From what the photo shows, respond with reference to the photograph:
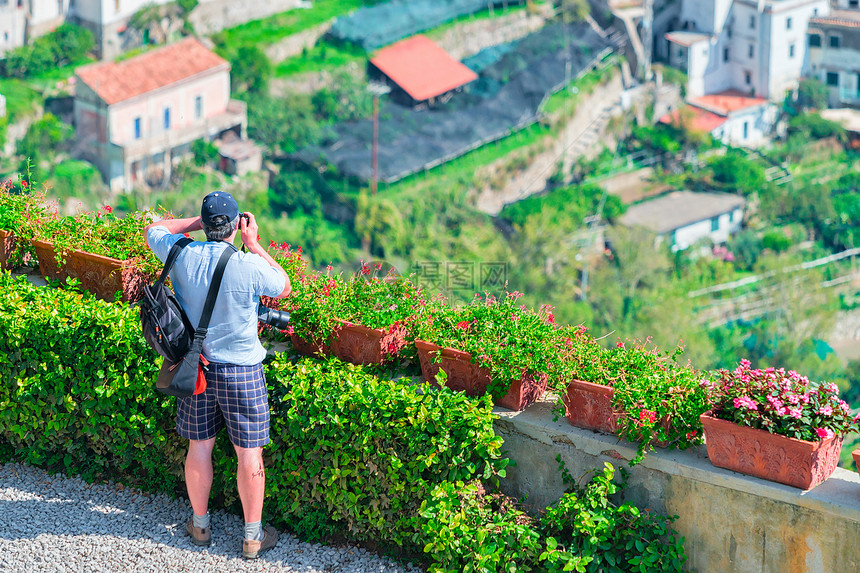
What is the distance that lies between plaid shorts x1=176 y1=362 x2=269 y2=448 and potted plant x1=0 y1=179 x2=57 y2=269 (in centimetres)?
126

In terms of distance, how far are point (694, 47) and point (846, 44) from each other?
22.0ft

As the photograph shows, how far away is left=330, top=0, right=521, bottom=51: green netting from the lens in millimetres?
38281

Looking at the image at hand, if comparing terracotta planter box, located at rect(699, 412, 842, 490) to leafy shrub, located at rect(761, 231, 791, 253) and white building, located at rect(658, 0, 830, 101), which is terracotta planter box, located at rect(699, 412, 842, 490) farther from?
white building, located at rect(658, 0, 830, 101)

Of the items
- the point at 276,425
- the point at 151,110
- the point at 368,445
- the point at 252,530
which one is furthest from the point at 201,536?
the point at 151,110

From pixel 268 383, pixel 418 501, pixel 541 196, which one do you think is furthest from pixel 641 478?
pixel 541 196

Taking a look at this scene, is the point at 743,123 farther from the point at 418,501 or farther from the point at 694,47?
the point at 418,501

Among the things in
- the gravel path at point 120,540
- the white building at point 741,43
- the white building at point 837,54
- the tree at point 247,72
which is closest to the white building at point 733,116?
the white building at point 741,43

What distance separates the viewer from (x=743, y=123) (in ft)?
132

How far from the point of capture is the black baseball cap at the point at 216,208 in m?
2.82

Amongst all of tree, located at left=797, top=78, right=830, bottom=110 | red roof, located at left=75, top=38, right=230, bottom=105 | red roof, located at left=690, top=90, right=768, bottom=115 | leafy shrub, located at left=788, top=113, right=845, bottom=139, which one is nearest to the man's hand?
red roof, located at left=75, top=38, right=230, bottom=105

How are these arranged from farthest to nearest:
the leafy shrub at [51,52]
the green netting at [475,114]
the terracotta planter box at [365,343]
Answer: the green netting at [475,114] < the leafy shrub at [51,52] < the terracotta planter box at [365,343]

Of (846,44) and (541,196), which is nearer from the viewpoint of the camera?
(541,196)

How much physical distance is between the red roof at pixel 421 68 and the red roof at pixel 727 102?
829cm

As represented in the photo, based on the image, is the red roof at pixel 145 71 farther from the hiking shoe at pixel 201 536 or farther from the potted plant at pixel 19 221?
the hiking shoe at pixel 201 536
